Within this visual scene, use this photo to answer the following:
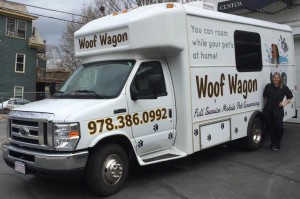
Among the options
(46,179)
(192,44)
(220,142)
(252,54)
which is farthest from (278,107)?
(46,179)

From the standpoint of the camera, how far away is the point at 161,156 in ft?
23.3

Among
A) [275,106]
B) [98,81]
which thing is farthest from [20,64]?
[98,81]

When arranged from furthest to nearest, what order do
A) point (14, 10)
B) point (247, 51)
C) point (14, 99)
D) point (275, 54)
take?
1. point (14, 10)
2. point (14, 99)
3. point (275, 54)
4. point (247, 51)

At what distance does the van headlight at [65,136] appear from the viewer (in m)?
5.68

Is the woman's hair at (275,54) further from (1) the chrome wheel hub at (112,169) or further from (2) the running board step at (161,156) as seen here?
(1) the chrome wheel hub at (112,169)

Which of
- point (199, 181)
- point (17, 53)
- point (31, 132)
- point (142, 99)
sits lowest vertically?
point (199, 181)

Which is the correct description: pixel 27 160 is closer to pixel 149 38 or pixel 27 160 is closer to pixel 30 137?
pixel 30 137

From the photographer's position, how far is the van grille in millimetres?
5794

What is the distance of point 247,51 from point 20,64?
1116 inches

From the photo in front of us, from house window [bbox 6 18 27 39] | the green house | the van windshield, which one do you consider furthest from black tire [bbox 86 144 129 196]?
house window [bbox 6 18 27 39]

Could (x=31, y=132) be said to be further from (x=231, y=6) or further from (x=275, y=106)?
(x=231, y=6)

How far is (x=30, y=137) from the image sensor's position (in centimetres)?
604

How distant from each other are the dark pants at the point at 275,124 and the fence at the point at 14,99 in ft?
59.8

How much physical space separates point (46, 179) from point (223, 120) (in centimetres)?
375
